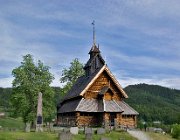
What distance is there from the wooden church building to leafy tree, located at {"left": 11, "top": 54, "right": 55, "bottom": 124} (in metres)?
8.31

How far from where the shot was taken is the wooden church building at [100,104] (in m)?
50.8

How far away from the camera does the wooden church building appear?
50.8 metres

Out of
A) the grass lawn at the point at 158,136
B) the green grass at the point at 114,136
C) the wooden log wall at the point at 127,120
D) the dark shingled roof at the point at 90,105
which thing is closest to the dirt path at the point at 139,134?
the grass lawn at the point at 158,136

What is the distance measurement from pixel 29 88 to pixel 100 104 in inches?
631

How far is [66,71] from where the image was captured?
78500mm

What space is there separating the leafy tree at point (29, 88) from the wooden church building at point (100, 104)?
327 inches

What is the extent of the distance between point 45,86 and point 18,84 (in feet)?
16.0

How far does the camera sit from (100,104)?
52125 mm

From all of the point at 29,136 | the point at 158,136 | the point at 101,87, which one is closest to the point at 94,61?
the point at 101,87

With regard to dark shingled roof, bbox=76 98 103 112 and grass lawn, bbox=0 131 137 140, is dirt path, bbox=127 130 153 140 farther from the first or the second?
dark shingled roof, bbox=76 98 103 112

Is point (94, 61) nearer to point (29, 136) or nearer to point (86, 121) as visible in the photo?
point (86, 121)

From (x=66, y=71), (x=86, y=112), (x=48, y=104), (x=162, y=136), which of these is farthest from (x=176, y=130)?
(x=66, y=71)

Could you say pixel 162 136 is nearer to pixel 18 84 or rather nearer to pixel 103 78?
pixel 103 78

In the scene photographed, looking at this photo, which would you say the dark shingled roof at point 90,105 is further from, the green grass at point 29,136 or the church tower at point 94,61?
the green grass at point 29,136
